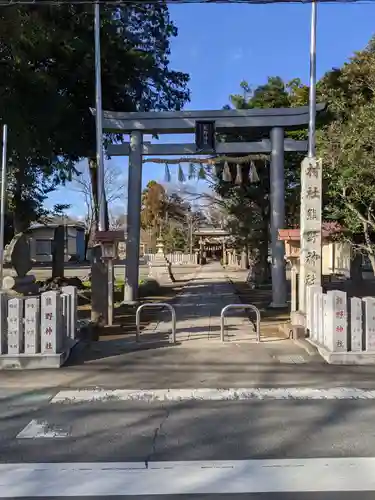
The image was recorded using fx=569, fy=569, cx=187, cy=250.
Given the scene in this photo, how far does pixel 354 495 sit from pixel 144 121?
50.7 ft

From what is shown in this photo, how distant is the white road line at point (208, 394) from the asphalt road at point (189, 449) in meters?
0.20

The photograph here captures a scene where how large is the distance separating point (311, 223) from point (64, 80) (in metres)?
11.7

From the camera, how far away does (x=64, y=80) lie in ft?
66.7

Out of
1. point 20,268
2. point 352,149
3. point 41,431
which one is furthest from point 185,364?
point 20,268

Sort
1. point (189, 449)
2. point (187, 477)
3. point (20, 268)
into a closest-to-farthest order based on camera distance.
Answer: point (187, 477) → point (189, 449) → point (20, 268)

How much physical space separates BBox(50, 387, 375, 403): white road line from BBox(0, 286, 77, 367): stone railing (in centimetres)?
167

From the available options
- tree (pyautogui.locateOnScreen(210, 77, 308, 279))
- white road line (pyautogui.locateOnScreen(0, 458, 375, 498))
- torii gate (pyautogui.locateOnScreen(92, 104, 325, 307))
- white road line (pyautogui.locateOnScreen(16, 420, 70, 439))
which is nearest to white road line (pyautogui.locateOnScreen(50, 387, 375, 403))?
white road line (pyautogui.locateOnScreen(16, 420, 70, 439))

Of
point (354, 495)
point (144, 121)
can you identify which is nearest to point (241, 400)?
point (354, 495)

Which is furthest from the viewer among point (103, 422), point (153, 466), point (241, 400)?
point (241, 400)

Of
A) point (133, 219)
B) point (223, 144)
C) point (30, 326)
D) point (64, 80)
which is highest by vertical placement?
point (64, 80)

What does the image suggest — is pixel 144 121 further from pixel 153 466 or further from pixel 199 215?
pixel 199 215

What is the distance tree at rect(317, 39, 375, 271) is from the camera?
42.9 feet

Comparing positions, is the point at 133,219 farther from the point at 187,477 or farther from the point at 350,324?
the point at 187,477

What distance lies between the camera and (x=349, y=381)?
8367mm
